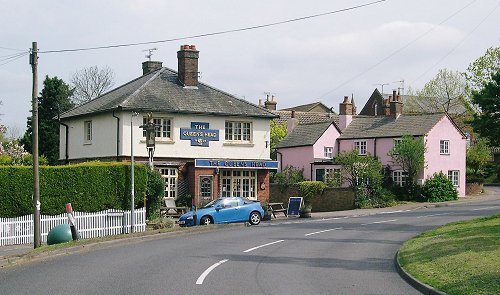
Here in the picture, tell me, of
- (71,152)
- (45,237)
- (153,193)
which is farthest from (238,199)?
(71,152)

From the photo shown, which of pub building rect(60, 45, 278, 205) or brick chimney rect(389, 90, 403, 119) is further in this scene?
brick chimney rect(389, 90, 403, 119)

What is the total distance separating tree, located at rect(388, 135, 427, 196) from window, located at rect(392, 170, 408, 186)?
43.0 inches

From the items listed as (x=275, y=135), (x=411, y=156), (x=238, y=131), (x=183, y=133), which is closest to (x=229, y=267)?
(x=183, y=133)

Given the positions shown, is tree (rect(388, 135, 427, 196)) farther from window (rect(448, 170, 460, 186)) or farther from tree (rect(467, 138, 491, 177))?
tree (rect(467, 138, 491, 177))

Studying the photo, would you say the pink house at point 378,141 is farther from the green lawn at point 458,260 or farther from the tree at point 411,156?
the green lawn at point 458,260

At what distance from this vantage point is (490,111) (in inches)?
1033

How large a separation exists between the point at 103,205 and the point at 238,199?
6502 mm

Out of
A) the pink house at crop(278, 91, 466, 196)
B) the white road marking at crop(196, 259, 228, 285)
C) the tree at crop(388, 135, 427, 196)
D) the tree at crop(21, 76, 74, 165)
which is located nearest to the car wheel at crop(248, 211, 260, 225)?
the white road marking at crop(196, 259, 228, 285)

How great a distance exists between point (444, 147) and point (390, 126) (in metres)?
4.58

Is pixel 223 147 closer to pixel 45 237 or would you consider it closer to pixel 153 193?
pixel 153 193

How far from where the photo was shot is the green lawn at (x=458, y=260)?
505 inches

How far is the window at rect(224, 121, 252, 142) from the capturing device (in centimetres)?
4234

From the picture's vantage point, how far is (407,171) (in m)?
51.7

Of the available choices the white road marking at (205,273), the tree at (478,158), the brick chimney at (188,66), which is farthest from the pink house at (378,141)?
the white road marking at (205,273)
